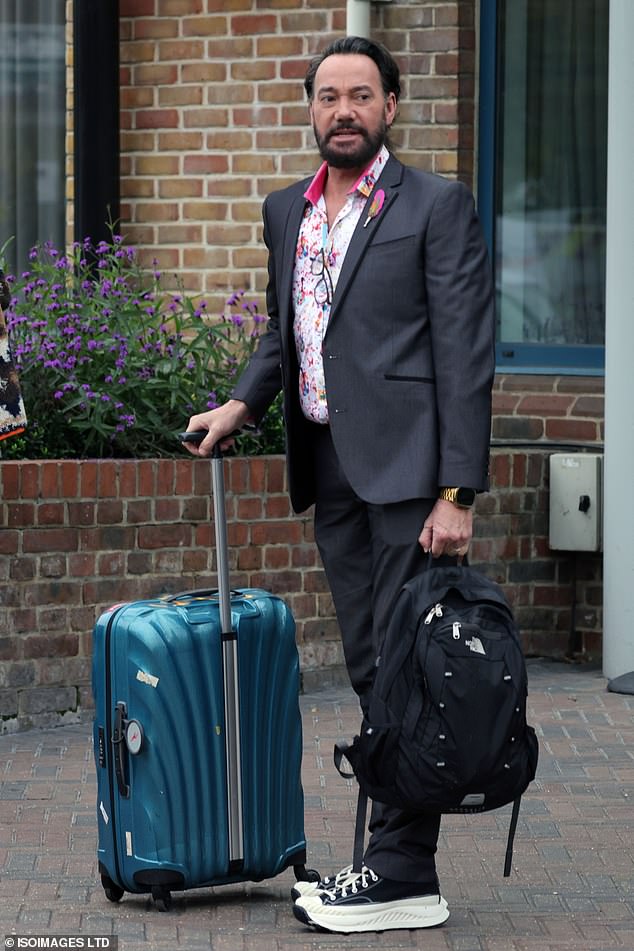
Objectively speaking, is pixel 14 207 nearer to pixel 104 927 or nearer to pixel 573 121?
pixel 573 121

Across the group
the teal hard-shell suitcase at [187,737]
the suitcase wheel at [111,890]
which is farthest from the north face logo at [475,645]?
the suitcase wheel at [111,890]

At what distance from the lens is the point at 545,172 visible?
28.6 ft

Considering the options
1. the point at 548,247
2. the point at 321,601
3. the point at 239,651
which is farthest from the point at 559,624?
the point at 239,651

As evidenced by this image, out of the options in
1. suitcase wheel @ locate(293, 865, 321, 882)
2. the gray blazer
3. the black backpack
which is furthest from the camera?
suitcase wheel @ locate(293, 865, 321, 882)

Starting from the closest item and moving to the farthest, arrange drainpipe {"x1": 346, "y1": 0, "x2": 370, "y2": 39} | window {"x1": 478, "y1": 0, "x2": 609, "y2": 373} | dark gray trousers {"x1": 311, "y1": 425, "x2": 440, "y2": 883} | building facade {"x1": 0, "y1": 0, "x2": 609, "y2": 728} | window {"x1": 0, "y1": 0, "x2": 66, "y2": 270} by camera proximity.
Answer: dark gray trousers {"x1": 311, "y1": 425, "x2": 440, "y2": 883}
drainpipe {"x1": 346, "y1": 0, "x2": 370, "y2": 39}
building facade {"x1": 0, "y1": 0, "x2": 609, "y2": 728}
window {"x1": 478, "y1": 0, "x2": 609, "y2": 373}
window {"x1": 0, "y1": 0, "x2": 66, "y2": 270}

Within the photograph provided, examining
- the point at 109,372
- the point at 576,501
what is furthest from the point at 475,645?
the point at 576,501

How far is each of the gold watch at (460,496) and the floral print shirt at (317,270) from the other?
41 cm

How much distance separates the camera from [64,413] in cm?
709

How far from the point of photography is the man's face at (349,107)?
14.2ft

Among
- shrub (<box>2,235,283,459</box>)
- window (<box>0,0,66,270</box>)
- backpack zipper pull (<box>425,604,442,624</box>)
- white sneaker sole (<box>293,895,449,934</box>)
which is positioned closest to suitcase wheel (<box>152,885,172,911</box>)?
white sneaker sole (<box>293,895,449,934</box>)

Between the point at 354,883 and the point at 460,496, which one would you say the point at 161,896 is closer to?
the point at 354,883

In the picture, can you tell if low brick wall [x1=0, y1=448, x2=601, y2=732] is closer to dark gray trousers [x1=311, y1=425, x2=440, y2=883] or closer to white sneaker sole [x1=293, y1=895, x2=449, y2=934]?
dark gray trousers [x1=311, y1=425, x2=440, y2=883]

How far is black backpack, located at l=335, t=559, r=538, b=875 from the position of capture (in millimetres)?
4129

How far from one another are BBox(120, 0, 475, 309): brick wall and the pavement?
2.97 metres
